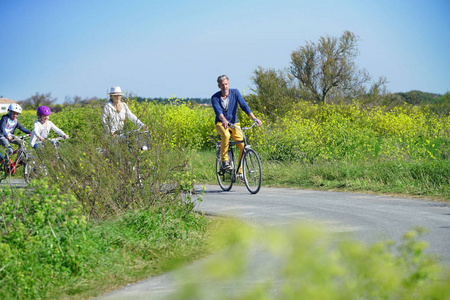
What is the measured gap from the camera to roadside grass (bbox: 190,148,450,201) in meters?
10.9

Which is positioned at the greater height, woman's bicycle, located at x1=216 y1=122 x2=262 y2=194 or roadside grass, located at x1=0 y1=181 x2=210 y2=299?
woman's bicycle, located at x1=216 y1=122 x2=262 y2=194

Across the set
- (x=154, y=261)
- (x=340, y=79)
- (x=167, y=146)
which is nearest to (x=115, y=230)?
(x=154, y=261)

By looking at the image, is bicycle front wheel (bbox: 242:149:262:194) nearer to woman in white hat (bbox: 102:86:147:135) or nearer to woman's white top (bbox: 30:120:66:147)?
woman in white hat (bbox: 102:86:147:135)

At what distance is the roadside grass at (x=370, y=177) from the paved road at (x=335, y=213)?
0.74 meters

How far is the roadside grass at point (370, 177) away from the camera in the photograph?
10.9 metres

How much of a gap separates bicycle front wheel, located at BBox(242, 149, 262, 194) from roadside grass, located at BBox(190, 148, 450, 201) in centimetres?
114

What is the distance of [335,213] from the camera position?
877cm

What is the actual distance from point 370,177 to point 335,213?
387 cm

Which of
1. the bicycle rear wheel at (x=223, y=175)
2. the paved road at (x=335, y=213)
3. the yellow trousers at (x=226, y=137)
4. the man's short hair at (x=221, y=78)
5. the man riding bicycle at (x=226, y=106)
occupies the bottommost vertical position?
the paved road at (x=335, y=213)

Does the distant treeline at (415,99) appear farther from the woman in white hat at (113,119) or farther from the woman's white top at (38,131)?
the woman in white hat at (113,119)

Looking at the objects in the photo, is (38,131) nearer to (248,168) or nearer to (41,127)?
(41,127)

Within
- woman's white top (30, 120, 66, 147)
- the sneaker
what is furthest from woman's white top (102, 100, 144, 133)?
woman's white top (30, 120, 66, 147)

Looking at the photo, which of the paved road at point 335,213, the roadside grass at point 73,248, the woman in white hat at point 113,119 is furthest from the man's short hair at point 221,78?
the roadside grass at point 73,248

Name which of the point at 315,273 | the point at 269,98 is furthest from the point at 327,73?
the point at 315,273
